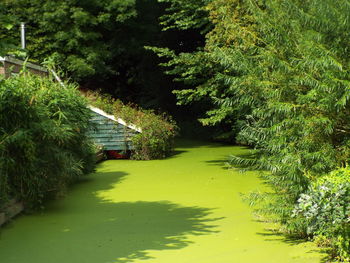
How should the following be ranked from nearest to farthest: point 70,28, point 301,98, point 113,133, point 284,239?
1. point 301,98
2. point 284,239
3. point 113,133
4. point 70,28

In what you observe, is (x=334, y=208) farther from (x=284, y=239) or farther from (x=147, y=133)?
(x=147, y=133)

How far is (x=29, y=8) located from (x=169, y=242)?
17903mm

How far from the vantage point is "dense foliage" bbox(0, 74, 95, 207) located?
820 cm

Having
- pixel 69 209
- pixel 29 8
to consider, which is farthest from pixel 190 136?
pixel 69 209

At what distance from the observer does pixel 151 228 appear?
24.7 feet

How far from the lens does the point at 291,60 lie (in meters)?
7.02

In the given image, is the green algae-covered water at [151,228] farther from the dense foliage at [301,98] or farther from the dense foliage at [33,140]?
the dense foliage at [301,98]

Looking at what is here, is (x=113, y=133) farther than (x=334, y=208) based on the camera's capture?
Yes

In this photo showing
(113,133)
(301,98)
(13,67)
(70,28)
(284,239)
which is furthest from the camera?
Result: (70,28)

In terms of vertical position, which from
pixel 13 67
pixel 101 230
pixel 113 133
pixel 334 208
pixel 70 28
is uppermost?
pixel 70 28

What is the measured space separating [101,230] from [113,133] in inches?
343

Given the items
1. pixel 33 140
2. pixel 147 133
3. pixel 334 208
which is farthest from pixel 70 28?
pixel 334 208

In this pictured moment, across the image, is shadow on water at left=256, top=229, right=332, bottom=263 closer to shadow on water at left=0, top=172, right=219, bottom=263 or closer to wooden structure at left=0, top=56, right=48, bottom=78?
shadow on water at left=0, top=172, right=219, bottom=263

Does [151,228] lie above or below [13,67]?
below
